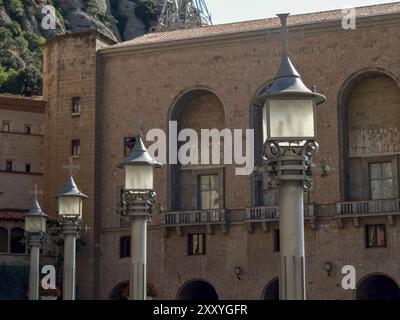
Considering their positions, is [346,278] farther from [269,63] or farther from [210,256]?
[269,63]

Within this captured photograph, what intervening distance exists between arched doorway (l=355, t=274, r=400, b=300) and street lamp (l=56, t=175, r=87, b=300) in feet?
89.5

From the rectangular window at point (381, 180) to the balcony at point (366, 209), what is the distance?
1216 millimetres

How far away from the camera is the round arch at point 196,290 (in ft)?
172

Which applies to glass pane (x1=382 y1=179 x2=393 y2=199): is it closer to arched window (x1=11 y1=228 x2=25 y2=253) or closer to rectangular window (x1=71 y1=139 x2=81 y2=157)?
rectangular window (x1=71 y1=139 x2=81 y2=157)

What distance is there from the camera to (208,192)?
5403 centimetres

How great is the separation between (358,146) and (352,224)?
165 inches

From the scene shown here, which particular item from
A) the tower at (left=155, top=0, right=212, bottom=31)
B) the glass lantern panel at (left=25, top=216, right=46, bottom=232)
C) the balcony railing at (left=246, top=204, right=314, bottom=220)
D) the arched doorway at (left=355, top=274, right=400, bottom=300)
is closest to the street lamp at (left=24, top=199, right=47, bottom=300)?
the glass lantern panel at (left=25, top=216, right=46, bottom=232)

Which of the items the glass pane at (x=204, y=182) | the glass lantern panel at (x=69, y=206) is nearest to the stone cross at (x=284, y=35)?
the glass lantern panel at (x=69, y=206)

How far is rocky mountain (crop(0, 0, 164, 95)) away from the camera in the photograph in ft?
288

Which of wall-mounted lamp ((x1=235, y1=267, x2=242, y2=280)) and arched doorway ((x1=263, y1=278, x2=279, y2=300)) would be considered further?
wall-mounted lamp ((x1=235, y1=267, x2=242, y2=280))

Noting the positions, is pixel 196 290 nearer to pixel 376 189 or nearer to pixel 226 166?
pixel 226 166

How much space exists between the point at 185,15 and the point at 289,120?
231 ft

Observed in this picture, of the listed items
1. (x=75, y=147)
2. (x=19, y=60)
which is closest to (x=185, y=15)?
(x=19, y=60)
